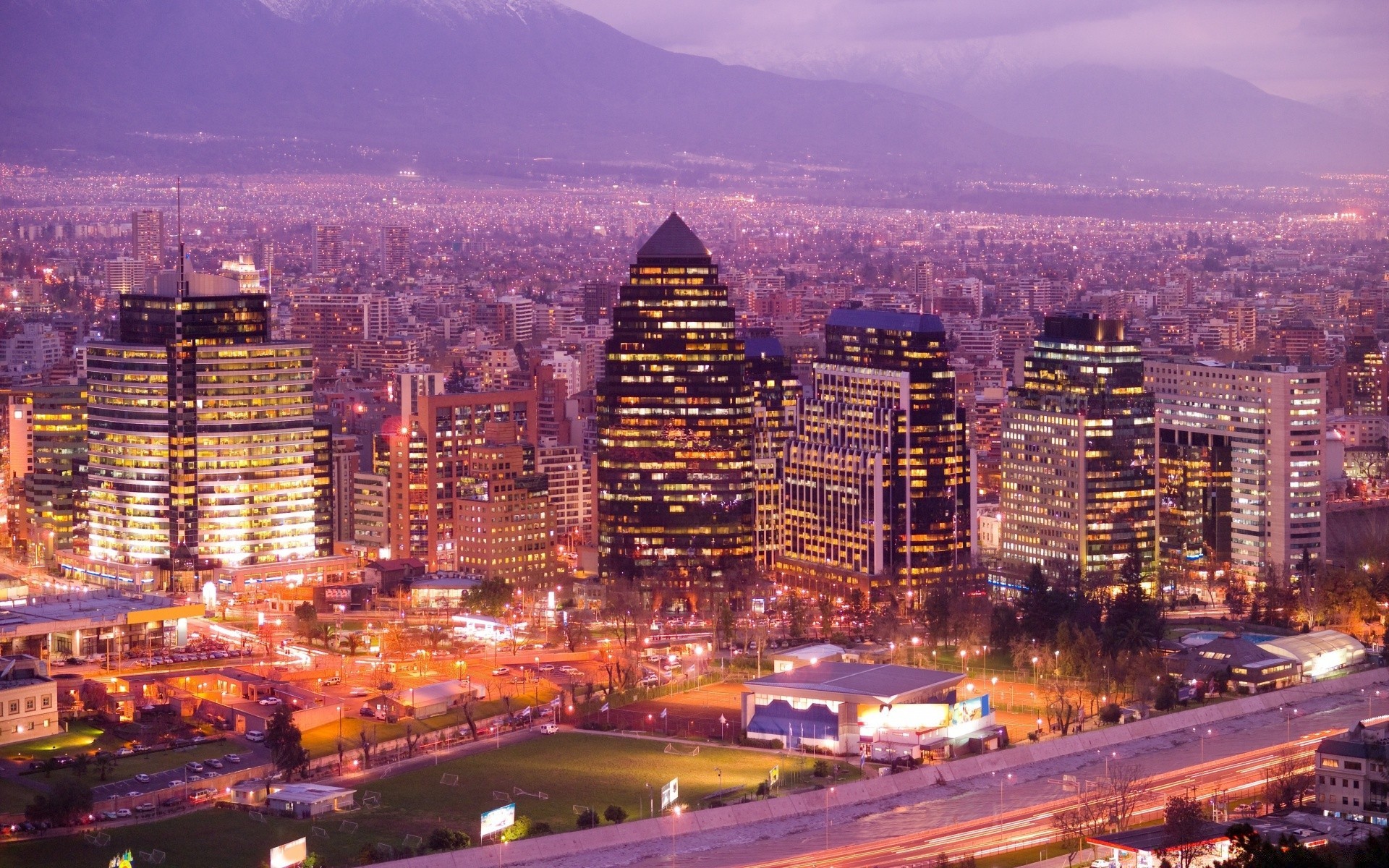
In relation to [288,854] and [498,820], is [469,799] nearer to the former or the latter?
[498,820]

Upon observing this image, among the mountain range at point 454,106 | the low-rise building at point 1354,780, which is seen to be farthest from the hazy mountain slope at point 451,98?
the low-rise building at point 1354,780

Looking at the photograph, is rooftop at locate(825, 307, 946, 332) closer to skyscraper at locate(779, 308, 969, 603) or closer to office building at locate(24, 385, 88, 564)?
skyscraper at locate(779, 308, 969, 603)

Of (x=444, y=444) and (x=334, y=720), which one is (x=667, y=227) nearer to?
(x=444, y=444)

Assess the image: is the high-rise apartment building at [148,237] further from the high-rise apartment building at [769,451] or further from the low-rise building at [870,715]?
the low-rise building at [870,715]

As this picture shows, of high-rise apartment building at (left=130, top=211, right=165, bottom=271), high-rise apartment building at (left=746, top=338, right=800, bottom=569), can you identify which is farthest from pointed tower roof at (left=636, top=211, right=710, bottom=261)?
high-rise apartment building at (left=130, top=211, right=165, bottom=271)

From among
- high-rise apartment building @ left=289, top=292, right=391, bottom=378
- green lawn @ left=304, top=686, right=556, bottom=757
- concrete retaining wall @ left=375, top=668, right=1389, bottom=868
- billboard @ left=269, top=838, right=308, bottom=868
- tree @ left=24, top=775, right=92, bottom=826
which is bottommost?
concrete retaining wall @ left=375, top=668, right=1389, bottom=868

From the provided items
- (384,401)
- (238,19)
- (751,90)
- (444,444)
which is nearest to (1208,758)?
(444,444)
